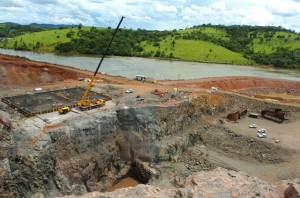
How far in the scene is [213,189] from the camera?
45.8ft

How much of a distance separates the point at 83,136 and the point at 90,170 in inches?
116

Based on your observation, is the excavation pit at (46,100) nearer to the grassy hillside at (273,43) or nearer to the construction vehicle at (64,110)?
the construction vehicle at (64,110)

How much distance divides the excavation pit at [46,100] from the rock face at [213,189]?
1636 centimetres

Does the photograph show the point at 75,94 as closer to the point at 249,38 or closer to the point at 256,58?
the point at 256,58

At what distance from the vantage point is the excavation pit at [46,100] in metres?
27.9


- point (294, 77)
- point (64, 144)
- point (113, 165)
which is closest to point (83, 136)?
point (64, 144)

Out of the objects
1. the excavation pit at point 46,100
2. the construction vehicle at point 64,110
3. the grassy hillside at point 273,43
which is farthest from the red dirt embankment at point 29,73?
the grassy hillside at point 273,43

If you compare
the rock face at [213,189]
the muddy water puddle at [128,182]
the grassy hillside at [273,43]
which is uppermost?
the grassy hillside at [273,43]

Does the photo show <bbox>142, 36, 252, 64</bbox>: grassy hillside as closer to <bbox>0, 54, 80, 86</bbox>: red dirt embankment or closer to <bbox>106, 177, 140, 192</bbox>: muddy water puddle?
<bbox>0, 54, 80, 86</bbox>: red dirt embankment

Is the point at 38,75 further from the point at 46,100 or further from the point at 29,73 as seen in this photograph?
the point at 46,100

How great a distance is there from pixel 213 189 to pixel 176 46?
8991 cm

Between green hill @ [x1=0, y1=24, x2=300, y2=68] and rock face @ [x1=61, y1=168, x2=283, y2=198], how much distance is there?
3118 inches

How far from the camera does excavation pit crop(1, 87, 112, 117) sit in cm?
2794

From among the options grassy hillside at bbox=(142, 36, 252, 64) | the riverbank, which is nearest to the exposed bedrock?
the riverbank
